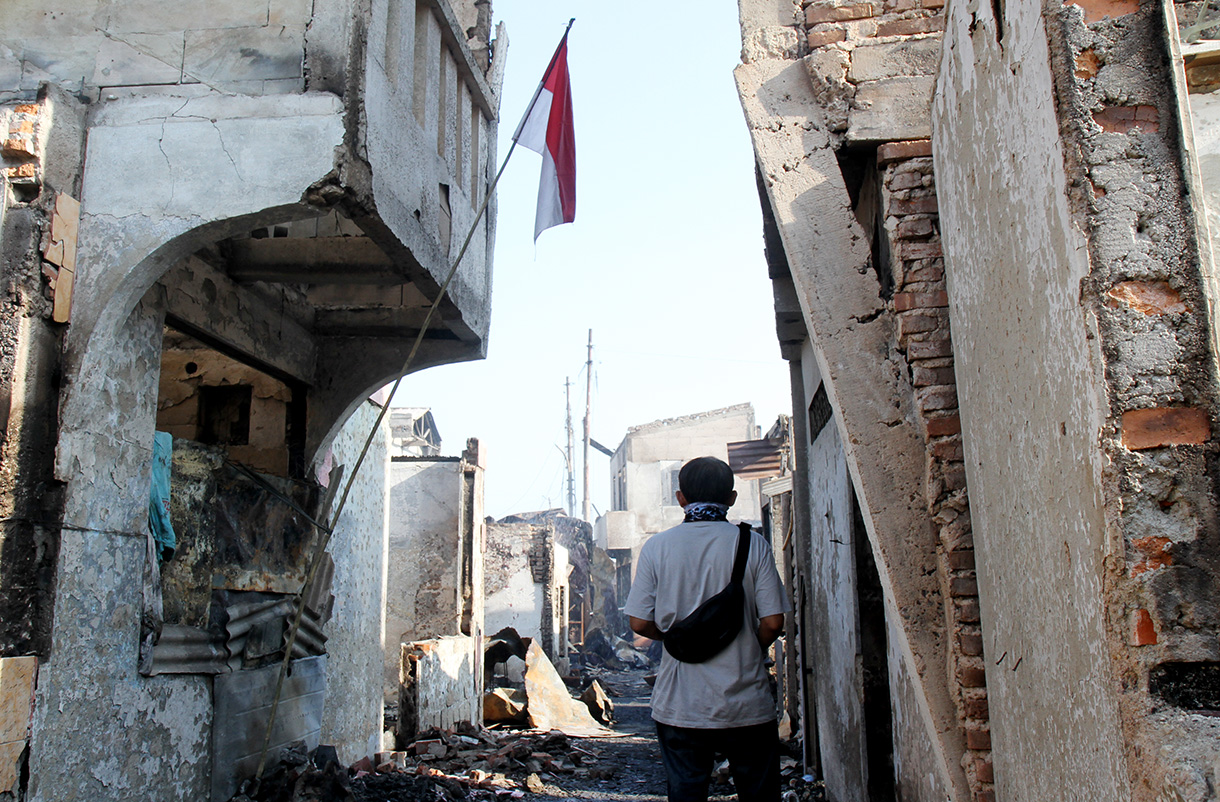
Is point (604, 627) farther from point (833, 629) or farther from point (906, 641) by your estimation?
point (906, 641)

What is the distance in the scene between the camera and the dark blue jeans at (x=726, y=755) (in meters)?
3.38

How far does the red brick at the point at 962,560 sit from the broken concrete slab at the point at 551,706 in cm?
910

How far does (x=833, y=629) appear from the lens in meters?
5.49

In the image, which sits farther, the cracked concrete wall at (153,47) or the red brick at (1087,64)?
the cracked concrete wall at (153,47)

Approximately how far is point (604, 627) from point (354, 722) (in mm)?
20968

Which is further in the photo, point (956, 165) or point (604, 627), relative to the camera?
point (604, 627)

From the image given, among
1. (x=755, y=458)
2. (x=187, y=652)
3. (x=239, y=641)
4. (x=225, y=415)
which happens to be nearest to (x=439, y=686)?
(x=225, y=415)

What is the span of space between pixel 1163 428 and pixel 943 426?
141 centimetres

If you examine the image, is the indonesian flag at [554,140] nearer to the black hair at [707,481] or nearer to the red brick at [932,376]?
the black hair at [707,481]

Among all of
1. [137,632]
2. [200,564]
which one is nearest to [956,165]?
[137,632]

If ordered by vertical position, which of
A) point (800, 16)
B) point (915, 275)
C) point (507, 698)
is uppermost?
point (800, 16)

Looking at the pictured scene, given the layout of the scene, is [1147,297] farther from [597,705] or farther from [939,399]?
[597,705]

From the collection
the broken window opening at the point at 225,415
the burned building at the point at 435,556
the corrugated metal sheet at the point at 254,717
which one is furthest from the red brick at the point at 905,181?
the burned building at the point at 435,556

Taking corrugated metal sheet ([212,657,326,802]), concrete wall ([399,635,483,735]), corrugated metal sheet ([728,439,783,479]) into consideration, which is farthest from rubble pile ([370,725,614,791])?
corrugated metal sheet ([728,439,783,479])
